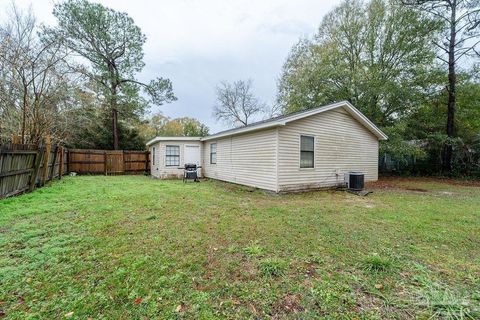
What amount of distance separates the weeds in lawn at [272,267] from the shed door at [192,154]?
35.1ft

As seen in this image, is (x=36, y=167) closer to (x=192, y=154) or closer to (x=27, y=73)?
(x=27, y=73)

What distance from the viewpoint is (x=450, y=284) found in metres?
2.28

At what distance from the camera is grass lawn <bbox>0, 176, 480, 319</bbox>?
1.93 meters

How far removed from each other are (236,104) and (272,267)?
27.0 meters

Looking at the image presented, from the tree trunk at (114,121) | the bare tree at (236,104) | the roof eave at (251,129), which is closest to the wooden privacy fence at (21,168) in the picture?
the roof eave at (251,129)

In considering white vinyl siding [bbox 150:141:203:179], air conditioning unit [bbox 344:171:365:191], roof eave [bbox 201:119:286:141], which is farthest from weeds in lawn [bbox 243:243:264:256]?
white vinyl siding [bbox 150:141:203:179]

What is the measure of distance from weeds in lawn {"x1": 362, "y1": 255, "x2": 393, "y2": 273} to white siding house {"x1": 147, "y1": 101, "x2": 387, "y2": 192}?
472 centimetres

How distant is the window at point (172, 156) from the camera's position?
12414 mm

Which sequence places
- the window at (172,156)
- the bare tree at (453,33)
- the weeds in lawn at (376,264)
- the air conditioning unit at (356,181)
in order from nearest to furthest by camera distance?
the weeds in lawn at (376,264)
the air conditioning unit at (356,181)
the bare tree at (453,33)
the window at (172,156)

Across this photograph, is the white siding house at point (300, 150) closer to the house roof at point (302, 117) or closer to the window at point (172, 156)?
the house roof at point (302, 117)

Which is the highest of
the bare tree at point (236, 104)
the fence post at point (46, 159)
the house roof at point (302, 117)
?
the bare tree at point (236, 104)

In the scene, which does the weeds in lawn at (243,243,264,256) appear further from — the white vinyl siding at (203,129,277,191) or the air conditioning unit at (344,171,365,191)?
the air conditioning unit at (344,171,365,191)

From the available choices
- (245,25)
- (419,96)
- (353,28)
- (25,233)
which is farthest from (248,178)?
(353,28)

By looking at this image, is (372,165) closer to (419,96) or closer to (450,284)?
(419,96)
